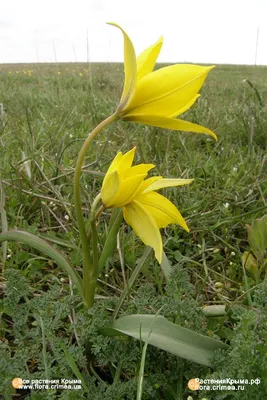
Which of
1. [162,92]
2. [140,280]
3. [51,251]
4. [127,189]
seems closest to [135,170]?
[127,189]

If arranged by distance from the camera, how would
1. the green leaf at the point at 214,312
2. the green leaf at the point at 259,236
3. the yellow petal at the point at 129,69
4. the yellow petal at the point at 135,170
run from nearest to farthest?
1. the yellow petal at the point at 129,69
2. the yellow petal at the point at 135,170
3. the green leaf at the point at 214,312
4. the green leaf at the point at 259,236

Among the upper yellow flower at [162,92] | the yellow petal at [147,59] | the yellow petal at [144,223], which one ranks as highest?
the yellow petal at [147,59]

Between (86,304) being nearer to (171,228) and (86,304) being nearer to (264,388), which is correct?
(264,388)

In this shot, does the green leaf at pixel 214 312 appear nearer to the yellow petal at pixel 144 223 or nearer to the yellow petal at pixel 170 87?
the yellow petal at pixel 144 223

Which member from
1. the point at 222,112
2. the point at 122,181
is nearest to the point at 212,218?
the point at 122,181

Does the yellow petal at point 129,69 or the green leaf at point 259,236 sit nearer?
the yellow petal at point 129,69

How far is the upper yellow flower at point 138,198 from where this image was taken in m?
0.86

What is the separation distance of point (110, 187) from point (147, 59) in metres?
0.25

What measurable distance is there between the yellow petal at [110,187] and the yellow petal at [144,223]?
64 mm

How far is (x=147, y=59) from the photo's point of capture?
2.76 ft

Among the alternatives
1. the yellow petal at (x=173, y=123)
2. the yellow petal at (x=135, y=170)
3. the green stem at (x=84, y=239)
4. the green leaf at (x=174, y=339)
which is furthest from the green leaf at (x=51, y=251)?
the yellow petal at (x=173, y=123)

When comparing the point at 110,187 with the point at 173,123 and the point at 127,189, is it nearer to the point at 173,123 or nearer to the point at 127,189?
the point at 127,189

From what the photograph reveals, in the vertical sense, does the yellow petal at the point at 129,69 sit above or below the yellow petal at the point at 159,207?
above

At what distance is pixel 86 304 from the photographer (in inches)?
38.4
